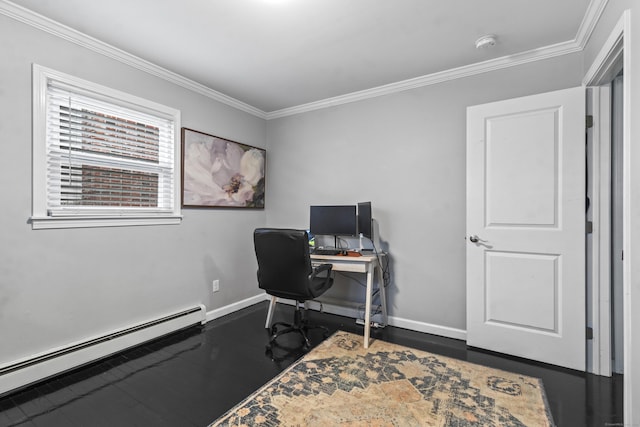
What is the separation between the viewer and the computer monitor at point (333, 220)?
10.3 ft

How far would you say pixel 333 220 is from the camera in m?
3.24

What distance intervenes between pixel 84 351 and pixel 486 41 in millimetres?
3743

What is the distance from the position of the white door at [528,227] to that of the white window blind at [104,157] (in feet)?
9.13

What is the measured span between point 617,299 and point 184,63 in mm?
3840

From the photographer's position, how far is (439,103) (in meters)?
2.87

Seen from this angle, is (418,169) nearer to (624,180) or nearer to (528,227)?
(528,227)

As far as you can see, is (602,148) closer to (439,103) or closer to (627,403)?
(439,103)

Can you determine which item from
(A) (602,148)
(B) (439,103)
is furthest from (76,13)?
(A) (602,148)

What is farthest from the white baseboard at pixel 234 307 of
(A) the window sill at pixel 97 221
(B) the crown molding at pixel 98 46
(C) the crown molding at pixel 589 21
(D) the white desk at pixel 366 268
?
(C) the crown molding at pixel 589 21

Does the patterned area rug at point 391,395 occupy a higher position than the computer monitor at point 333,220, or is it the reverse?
the computer monitor at point 333,220

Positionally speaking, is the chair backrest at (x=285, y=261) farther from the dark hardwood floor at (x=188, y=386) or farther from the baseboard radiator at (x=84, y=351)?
the baseboard radiator at (x=84, y=351)

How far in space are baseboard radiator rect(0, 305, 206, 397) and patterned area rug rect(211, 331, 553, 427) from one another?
4.19ft

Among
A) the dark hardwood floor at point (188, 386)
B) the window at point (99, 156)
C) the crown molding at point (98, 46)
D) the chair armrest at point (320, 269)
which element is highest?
the crown molding at point (98, 46)

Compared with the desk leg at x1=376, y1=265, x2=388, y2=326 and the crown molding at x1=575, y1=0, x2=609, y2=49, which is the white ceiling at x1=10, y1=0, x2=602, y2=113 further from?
the desk leg at x1=376, y1=265, x2=388, y2=326
